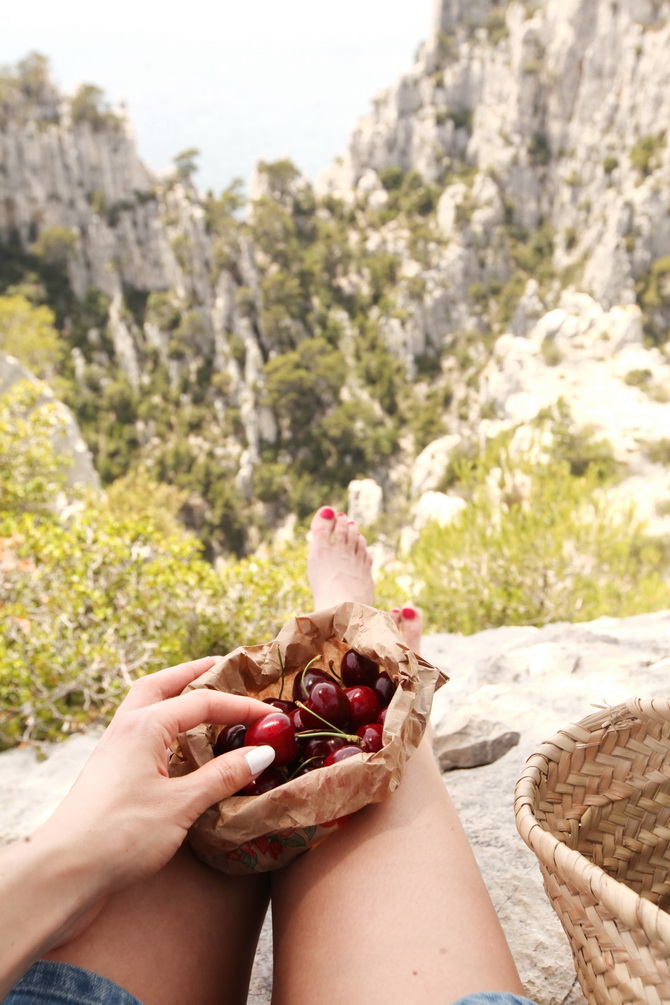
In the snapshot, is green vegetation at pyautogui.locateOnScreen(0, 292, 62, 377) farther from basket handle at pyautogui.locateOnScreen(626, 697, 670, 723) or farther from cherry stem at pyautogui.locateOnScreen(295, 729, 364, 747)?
basket handle at pyautogui.locateOnScreen(626, 697, 670, 723)

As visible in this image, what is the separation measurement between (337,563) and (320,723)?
107 centimetres

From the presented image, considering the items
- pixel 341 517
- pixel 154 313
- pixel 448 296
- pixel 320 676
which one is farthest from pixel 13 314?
pixel 320 676

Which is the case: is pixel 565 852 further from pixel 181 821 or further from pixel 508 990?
pixel 181 821

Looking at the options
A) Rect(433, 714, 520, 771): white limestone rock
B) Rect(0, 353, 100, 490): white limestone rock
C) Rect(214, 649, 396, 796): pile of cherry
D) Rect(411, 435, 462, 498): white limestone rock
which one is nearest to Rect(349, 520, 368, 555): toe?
Rect(433, 714, 520, 771): white limestone rock

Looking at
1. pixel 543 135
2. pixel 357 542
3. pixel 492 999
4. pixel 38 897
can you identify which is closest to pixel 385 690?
pixel 492 999

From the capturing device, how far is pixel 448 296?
26156mm

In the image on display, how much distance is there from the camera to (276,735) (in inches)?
30.0

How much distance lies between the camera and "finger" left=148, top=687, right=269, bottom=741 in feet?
2.39

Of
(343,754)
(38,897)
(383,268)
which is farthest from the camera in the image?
(383,268)

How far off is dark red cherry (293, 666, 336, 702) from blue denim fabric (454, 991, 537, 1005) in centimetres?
39

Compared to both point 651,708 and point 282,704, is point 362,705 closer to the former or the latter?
point 282,704

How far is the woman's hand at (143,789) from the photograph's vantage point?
63 cm

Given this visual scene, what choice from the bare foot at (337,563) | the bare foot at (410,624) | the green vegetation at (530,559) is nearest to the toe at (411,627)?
the bare foot at (410,624)

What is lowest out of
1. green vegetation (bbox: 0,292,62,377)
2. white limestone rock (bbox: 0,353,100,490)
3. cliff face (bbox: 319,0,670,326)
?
white limestone rock (bbox: 0,353,100,490)
